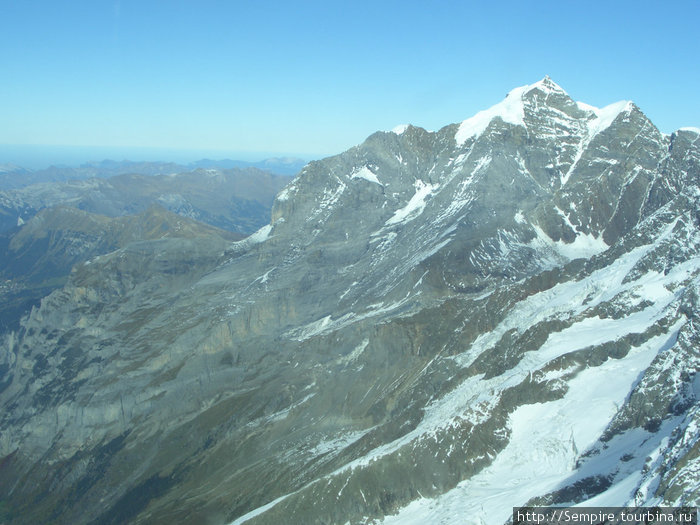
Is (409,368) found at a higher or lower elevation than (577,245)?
lower

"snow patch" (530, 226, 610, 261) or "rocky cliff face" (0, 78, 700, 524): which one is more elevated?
"snow patch" (530, 226, 610, 261)

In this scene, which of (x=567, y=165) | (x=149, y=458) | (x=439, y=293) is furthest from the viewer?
(x=567, y=165)

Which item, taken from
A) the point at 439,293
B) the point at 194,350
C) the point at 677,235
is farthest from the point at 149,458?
the point at 677,235

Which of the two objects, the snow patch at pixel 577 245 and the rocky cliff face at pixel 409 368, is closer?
the rocky cliff face at pixel 409 368

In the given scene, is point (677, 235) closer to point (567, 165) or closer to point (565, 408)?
point (565, 408)

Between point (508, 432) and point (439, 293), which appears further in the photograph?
point (439, 293)

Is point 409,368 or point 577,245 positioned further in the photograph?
point 577,245

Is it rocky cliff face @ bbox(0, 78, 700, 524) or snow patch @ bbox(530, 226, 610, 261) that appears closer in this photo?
rocky cliff face @ bbox(0, 78, 700, 524)

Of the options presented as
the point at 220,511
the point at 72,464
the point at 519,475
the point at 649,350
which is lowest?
the point at 72,464
